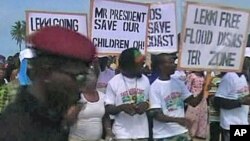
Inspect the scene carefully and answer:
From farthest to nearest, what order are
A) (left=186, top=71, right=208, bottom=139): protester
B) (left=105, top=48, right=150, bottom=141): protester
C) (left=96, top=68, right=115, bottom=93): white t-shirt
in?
1. (left=186, top=71, right=208, bottom=139): protester
2. (left=96, top=68, right=115, bottom=93): white t-shirt
3. (left=105, top=48, right=150, bottom=141): protester

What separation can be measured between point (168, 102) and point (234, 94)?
3.52 ft

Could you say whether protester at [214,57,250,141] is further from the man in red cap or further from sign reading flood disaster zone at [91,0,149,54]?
the man in red cap

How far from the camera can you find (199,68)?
25.2 ft

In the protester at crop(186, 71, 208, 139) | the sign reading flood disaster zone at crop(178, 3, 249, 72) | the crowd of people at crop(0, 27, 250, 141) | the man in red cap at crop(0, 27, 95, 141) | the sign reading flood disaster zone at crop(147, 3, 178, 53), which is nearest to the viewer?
the man in red cap at crop(0, 27, 95, 141)

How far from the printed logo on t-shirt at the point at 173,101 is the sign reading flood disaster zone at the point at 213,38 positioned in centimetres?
68

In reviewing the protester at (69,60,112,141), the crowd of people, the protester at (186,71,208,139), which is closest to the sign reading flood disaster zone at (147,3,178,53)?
the crowd of people

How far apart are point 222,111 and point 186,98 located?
981 millimetres

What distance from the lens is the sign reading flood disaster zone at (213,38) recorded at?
7590 millimetres

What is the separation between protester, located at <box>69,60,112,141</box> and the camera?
647 centimetres

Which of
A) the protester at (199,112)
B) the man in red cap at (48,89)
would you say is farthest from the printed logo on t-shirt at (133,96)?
the man in red cap at (48,89)

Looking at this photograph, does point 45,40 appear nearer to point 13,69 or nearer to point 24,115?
point 24,115

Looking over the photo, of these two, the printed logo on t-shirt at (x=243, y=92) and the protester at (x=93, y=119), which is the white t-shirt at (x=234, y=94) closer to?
the printed logo on t-shirt at (x=243, y=92)

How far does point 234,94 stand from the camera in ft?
25.1

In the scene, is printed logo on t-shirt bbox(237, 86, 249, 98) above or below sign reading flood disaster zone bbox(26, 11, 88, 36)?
below
